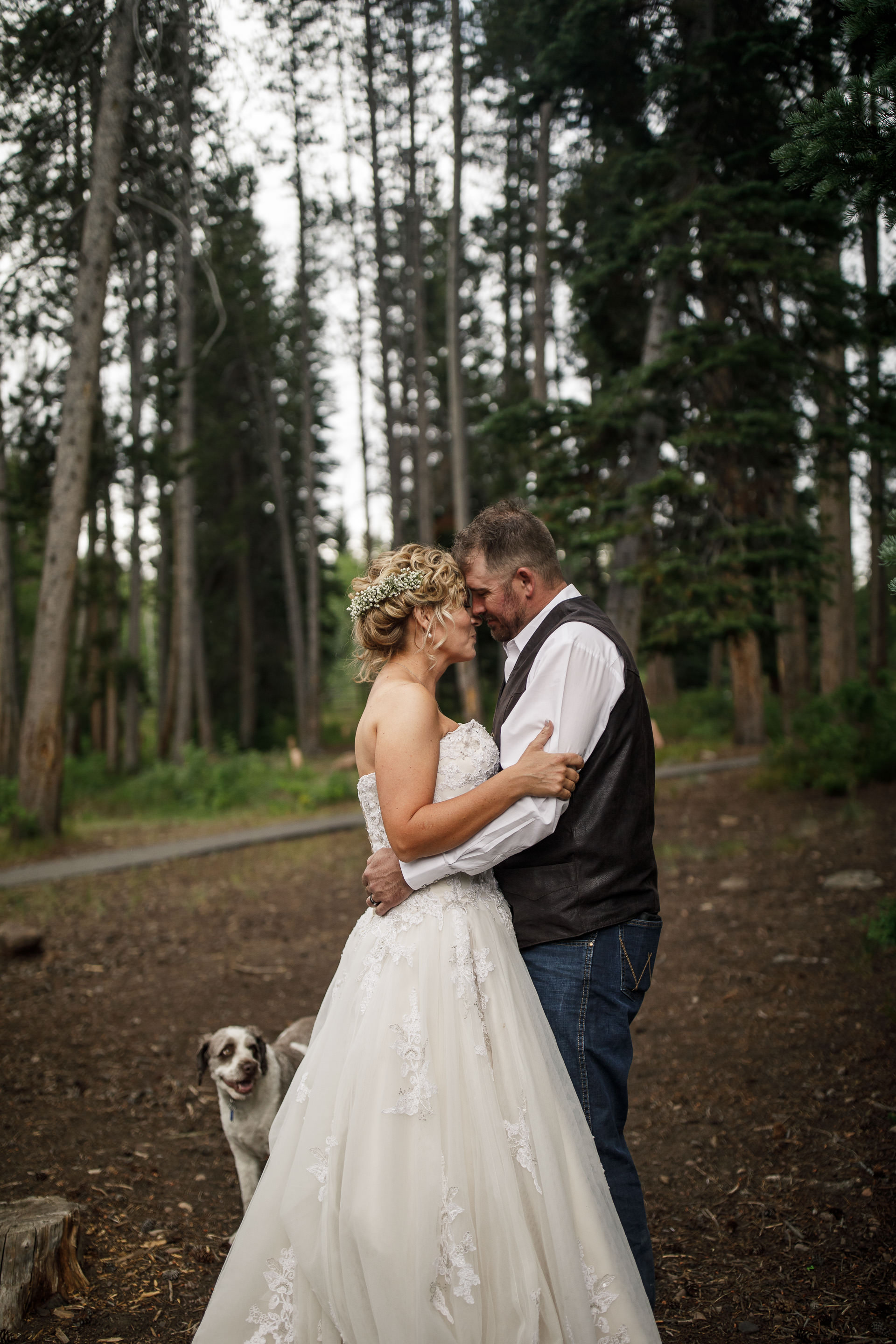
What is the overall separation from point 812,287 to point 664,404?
73.5 inches

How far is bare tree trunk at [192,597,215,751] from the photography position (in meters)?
25.7

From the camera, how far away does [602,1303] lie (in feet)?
8.46

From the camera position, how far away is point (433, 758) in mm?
2855

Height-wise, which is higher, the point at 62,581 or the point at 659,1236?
the point at 62,581

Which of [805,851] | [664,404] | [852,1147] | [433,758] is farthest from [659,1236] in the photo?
[664,404]

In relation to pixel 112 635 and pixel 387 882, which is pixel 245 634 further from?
pixel 387 882

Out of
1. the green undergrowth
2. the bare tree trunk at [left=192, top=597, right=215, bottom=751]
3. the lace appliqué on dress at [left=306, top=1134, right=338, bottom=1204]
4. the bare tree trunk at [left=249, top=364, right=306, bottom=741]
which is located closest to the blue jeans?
the lace appliqué on dress at [left=306, top=1134, right=338, bottom=1204]

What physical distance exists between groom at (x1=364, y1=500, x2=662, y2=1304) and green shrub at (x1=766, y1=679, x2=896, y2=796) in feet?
28.4

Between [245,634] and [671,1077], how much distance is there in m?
26.8

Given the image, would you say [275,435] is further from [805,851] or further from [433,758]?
[433,758]

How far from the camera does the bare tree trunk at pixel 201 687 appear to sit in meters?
25.7

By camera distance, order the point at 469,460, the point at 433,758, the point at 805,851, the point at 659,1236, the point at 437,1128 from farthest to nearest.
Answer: the point at 469,460, the point at 805,851, the point at 659,1236, the point at 433,758, the point at 437,1128

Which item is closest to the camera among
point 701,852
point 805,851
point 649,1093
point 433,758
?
point 433,758

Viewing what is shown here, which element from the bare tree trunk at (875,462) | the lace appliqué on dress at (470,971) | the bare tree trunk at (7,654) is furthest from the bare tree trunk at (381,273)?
the lace appliqué on dress at (470,971)
